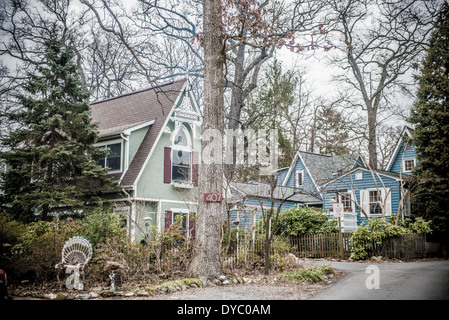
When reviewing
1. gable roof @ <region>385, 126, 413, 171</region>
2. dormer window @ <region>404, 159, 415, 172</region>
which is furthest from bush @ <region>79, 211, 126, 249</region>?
dormer window @ <region>404, 159, 415, 172</region>

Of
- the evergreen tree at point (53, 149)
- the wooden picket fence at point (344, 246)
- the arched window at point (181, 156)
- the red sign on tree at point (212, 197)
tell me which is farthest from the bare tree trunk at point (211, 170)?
the arched window at point (181, 156)

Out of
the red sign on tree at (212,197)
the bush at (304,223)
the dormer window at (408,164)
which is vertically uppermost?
the dormer window at (408,164)

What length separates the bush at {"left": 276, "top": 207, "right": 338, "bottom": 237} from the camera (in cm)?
1566

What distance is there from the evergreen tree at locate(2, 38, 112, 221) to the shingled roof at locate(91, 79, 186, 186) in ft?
5.64

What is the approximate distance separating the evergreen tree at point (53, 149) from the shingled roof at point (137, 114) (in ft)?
5.64

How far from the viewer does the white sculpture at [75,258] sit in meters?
7.58

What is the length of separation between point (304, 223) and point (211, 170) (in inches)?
319

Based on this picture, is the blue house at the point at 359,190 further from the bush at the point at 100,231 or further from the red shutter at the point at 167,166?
the bush at the point at 100,231

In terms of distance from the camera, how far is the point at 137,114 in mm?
16672

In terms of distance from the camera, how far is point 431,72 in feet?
51.3

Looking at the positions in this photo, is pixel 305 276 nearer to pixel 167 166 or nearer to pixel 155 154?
pixel 167 166

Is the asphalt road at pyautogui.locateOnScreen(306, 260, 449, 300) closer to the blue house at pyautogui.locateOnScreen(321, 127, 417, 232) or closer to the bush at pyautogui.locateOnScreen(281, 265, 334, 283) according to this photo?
the bush at pyautogui.locateOnScreen(281, 265, 334, 283)

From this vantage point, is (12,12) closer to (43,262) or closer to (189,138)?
(189,138)

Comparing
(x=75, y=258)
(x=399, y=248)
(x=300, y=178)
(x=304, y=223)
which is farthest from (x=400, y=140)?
(x=75, y=258)
